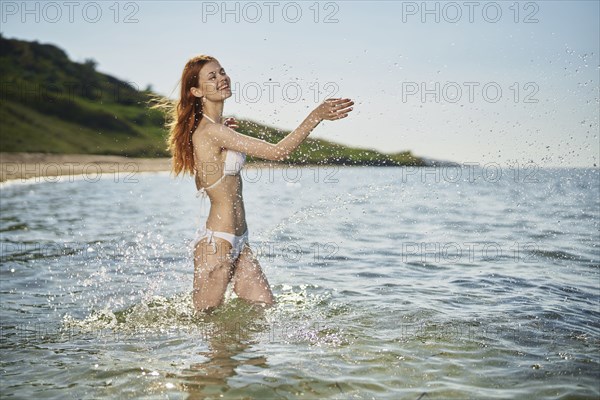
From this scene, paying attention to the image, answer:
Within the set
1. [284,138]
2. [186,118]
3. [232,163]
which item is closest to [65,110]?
[186,118]

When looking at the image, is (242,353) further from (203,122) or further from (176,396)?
(203,122)

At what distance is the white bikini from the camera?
20.8 ft

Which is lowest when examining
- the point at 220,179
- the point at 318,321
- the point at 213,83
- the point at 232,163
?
the point at 318,321

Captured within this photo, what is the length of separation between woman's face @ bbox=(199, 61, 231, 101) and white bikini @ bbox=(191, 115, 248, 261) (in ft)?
0.82

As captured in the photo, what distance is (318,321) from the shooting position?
23.9ft

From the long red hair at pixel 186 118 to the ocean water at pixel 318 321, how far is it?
5.47ft

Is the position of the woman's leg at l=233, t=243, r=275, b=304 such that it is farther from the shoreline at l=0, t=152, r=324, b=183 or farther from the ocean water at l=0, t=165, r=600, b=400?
the shoreline at l=0, t=152, r=324, b=183

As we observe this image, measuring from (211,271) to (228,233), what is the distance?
45cm

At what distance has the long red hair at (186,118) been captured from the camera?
6.48 metres

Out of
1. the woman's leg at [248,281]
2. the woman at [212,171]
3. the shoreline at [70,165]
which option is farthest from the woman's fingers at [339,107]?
the shoreline at [70,165]

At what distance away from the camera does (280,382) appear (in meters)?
5.18

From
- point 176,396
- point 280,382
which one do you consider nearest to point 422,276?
point 280,382

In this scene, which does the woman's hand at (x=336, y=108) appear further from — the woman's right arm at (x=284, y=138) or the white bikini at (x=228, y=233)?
the white bikini at (x=228, y=233)

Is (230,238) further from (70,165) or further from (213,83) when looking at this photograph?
(70,165)
